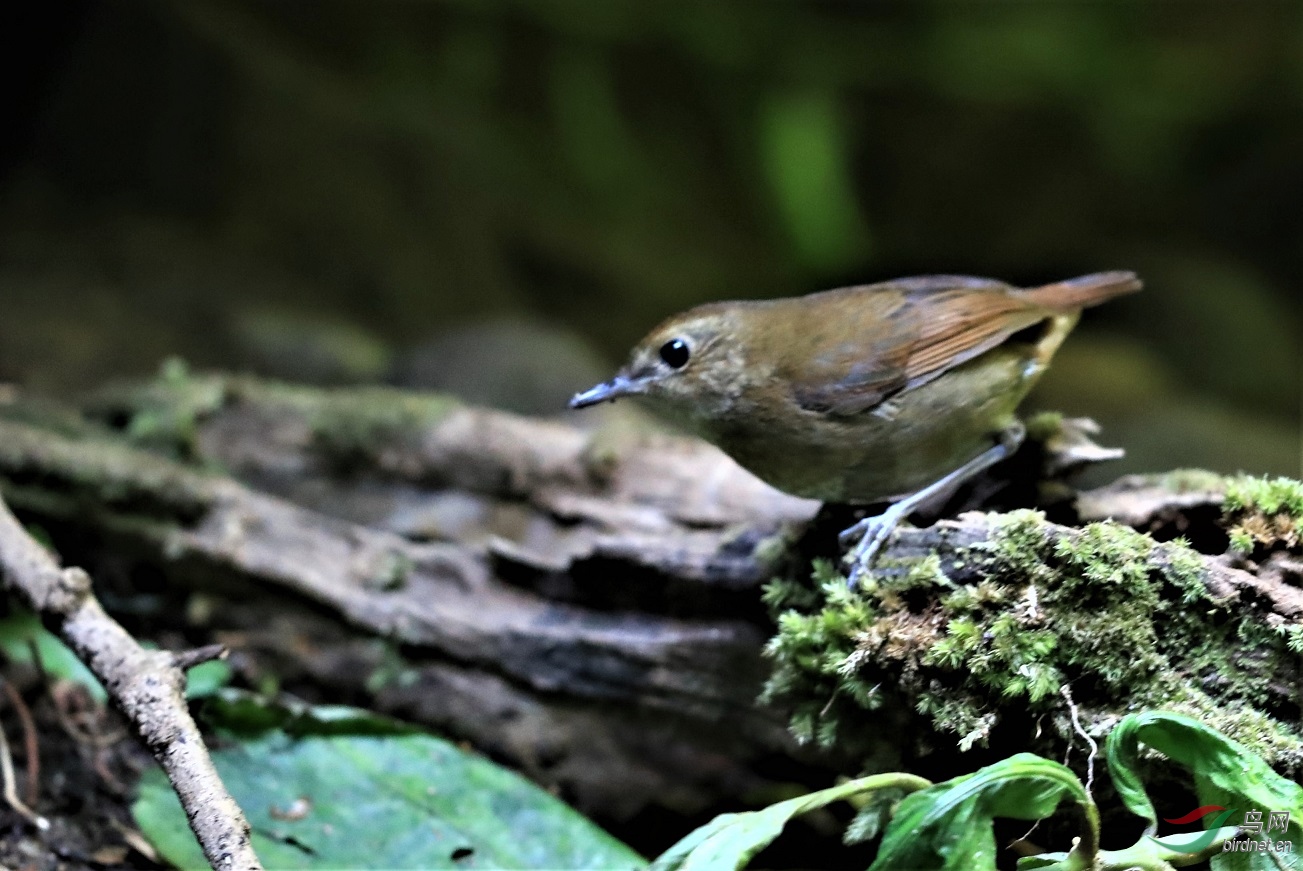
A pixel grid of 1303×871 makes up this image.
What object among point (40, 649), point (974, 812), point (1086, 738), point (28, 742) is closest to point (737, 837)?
point (974, 812)

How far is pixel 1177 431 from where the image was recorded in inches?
227

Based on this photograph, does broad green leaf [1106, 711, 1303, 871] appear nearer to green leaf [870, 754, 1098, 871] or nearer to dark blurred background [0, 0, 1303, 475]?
green leaf [870, 754, 1098, 871]

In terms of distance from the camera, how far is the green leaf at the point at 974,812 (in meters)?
1.75

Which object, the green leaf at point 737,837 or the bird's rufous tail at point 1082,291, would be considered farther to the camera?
the bird's rufous tail at point 1082,291

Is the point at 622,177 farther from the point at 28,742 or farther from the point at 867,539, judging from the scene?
the point at 28,742

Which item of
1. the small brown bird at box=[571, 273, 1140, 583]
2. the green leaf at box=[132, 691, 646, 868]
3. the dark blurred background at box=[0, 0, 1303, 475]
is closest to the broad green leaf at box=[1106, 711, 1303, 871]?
the small brown bird at box=[571, 273, 1140, 583]

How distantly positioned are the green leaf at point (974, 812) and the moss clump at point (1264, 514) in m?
0.80

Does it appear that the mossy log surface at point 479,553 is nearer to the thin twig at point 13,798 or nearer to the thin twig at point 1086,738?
the thin twig at point 1086,738

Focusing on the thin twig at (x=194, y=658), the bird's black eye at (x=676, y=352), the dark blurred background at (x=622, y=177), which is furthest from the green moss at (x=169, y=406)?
the bird's black eye at (x=676, y=352)

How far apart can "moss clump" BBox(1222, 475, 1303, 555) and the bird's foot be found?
0.74 m

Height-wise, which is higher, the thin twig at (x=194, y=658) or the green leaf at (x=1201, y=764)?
the thin twig at (x=194, y=658)

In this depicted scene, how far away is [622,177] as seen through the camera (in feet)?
29.4

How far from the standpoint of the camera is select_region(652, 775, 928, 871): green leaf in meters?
1.82

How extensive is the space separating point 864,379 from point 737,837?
4.37 feet
